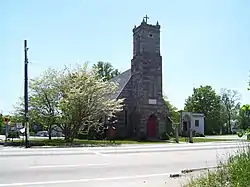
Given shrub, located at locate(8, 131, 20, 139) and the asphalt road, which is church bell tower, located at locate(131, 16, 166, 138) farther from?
the asphalt road

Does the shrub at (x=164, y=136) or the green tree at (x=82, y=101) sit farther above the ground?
the green tree at (x=82, y=101)

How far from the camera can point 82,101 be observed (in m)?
34.2

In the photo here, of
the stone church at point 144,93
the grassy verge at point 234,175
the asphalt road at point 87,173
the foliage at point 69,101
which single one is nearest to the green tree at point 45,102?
the foliage at point 69,101

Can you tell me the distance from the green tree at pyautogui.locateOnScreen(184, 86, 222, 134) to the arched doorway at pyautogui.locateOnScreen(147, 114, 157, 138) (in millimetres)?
35050

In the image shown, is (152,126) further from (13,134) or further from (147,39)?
(13,134)

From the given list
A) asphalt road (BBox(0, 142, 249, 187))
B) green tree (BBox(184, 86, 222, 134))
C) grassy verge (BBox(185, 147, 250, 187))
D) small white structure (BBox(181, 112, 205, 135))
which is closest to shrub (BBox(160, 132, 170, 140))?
small white structure (BBox(181, 112, 205, 135))

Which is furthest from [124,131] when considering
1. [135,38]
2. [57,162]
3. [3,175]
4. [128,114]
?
[3,175]

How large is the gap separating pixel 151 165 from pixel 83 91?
20984 millimetres

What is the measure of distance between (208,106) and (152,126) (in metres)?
40.0

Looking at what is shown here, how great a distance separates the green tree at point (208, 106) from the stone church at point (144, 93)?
35.3 m

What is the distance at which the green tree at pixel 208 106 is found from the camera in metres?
79.5

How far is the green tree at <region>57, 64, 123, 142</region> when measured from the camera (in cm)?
3397

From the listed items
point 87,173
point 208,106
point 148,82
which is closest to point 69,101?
point 148,82

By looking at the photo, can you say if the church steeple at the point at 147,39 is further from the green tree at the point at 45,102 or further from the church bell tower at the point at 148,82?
the green tree at the point at 45,102
